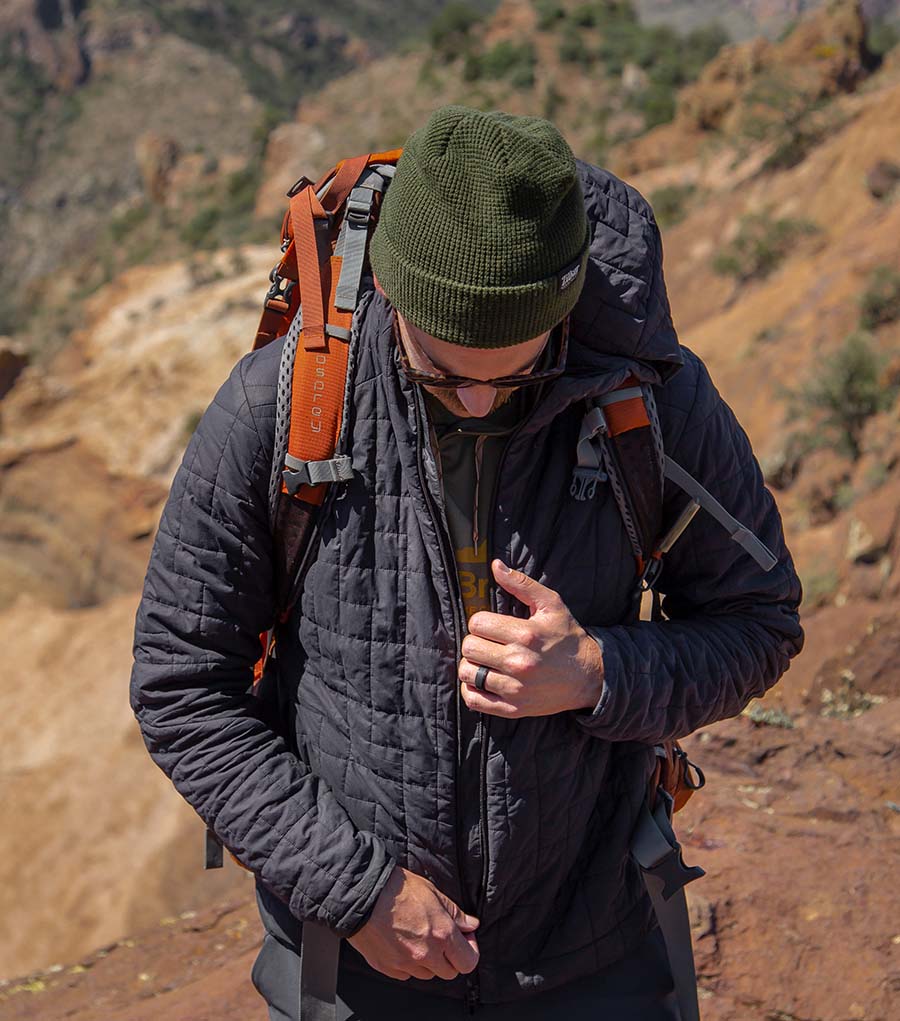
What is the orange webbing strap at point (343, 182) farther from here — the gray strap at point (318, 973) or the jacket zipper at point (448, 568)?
the gray strap at point (318, 973)

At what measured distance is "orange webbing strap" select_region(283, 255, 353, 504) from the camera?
1.33m

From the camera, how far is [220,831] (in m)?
1.39

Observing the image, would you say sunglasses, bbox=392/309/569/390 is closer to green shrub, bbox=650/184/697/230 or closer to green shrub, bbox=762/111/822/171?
green shrub, bbox=762/111/822/171

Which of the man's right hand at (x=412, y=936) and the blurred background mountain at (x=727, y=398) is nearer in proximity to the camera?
the man's right hand at (x=412, y=936)

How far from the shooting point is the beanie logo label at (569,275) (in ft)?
3.92

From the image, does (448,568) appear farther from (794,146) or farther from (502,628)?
(794,146)

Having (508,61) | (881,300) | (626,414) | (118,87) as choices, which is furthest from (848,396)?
(118,87)

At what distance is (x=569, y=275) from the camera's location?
120 cm

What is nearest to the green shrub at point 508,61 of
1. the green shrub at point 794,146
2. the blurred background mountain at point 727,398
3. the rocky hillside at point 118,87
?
→ the blurred background mountain at point 727,398

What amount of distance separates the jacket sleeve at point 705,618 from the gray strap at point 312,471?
40 cm

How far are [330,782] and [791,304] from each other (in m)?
10.3

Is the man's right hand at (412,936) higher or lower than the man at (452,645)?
lower

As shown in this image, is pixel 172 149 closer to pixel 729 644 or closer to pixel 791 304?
pixel 791 304

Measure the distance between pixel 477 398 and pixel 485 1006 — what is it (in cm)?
86
